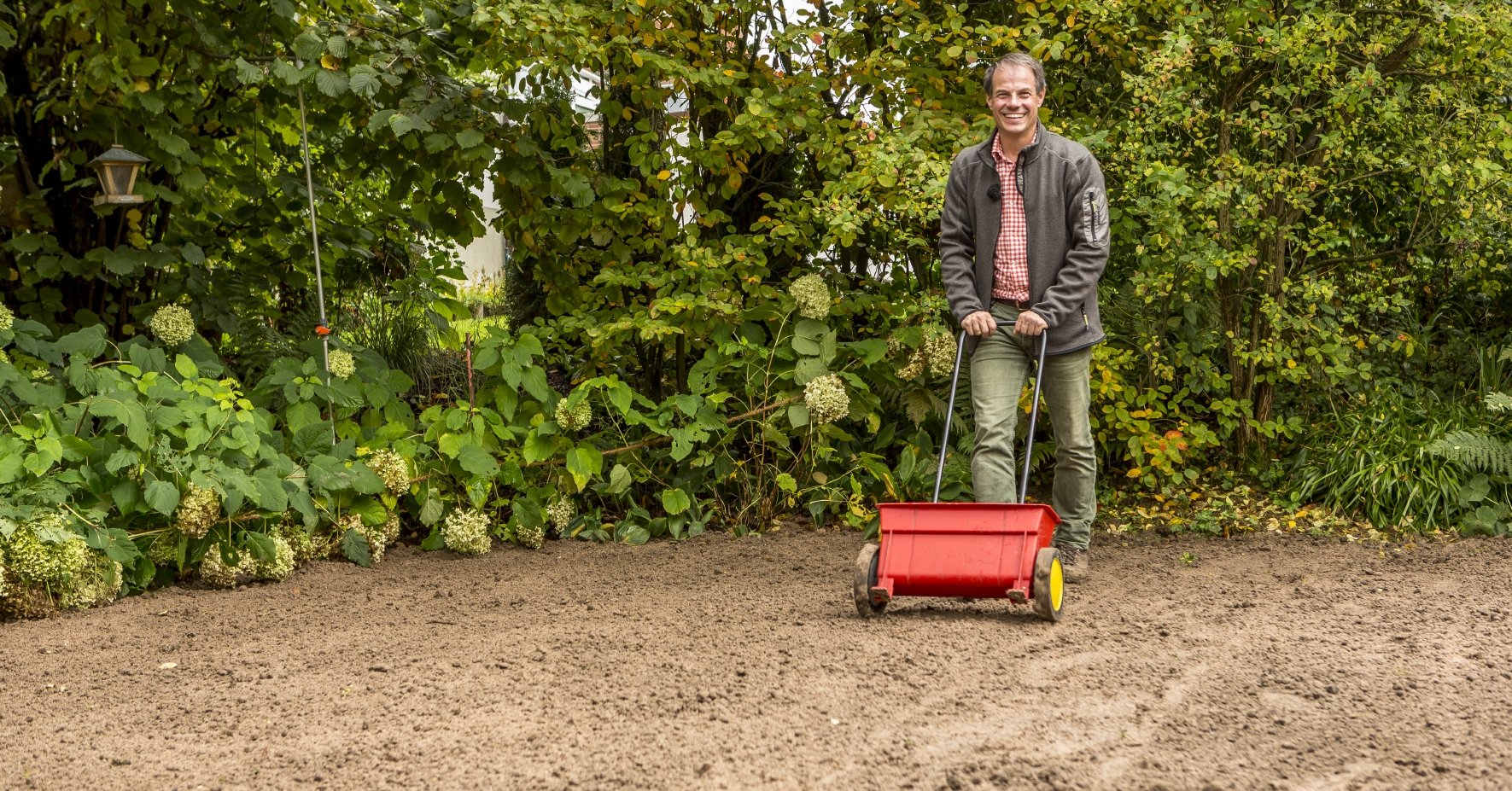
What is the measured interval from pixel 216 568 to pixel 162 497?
1.50 feet

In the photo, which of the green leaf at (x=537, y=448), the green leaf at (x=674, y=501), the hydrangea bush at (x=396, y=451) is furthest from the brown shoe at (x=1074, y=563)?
the green leaf at (x=537, y=448)

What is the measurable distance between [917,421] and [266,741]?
10.8 feet

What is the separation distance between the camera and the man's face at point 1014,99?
4.07m

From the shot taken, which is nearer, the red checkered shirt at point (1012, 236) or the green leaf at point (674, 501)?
the red checkered shirt at point (1012, 236)

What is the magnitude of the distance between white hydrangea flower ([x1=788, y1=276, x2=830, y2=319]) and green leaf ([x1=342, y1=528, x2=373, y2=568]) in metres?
2.07

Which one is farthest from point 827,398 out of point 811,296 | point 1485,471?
point 1485,471

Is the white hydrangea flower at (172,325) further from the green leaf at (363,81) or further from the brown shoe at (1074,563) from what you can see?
the brown shoe at (1074,563)

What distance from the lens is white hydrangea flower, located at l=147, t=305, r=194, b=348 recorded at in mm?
5230

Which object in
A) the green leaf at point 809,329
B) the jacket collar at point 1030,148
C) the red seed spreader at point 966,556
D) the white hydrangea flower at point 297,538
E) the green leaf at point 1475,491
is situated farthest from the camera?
the green leaf at point 809,329

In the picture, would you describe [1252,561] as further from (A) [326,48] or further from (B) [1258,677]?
(A) [326,48]

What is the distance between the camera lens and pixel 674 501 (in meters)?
5.67

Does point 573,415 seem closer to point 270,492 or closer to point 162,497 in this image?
point 270,492

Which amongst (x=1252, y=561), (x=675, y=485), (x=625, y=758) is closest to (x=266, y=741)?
(x=625, y=758)

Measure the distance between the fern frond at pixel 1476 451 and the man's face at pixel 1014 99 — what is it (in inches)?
102
